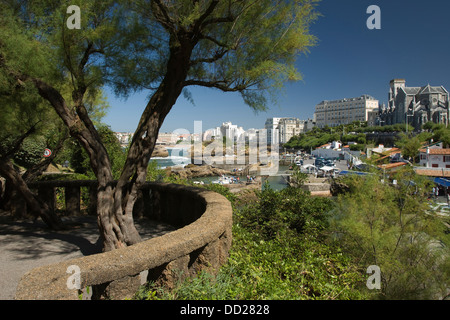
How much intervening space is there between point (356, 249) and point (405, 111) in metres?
133

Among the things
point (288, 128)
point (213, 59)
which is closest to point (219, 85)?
point (213, 59)

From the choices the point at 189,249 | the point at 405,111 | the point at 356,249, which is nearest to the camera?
the point at 189,249

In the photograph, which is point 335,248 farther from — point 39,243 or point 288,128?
point 288,128

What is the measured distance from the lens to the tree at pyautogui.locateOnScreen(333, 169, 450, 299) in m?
4.71

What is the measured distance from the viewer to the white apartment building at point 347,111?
157 m

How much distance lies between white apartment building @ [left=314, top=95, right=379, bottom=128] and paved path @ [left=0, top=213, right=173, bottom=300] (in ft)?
530

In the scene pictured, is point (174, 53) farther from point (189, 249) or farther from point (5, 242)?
point (5, 242)

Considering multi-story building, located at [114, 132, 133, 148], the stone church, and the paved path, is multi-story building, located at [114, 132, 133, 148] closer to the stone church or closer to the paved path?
the paved path

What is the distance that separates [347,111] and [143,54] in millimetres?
174198

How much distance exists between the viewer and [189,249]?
2621 mm

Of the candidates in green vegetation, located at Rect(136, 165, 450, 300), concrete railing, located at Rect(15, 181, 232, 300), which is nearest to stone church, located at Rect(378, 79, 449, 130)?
green vegetation, located at Rect(136, 165, 450, 300)

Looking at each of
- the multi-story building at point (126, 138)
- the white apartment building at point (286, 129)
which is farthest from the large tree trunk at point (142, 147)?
the white apartment building at point (286, 129)

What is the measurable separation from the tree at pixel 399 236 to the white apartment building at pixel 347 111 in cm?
15887
